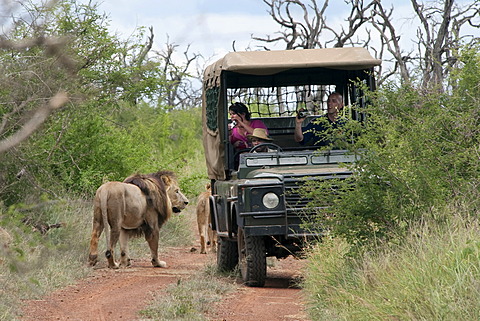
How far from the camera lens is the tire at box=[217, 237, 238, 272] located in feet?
31.5

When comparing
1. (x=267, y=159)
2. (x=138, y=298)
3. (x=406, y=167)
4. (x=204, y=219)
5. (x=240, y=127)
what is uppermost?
(x=240, y=127)

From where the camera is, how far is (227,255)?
31.6ft

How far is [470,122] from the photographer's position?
697cm

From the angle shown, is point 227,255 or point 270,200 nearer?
point 270,200

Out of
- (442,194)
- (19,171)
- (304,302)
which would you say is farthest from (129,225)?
(442,194)

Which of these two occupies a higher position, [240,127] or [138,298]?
[240,127]

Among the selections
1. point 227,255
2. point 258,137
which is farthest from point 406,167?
point 227,255

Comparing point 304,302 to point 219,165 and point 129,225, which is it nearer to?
point 219,165

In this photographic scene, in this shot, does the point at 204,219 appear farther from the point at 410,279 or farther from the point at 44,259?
the point at 44,259

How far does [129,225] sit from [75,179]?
340cm

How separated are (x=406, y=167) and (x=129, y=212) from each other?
16.8 feet

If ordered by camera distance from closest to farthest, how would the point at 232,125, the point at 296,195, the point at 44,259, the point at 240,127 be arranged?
the point at 44,259 → the point at 296,195 → the point at 240,127 → the point at 232,125

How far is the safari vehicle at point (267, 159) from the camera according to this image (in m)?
7.90

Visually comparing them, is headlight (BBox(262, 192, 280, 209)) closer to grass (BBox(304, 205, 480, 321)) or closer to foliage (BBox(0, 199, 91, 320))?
grass (BBox(304, 205, 480, 321))
